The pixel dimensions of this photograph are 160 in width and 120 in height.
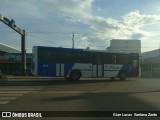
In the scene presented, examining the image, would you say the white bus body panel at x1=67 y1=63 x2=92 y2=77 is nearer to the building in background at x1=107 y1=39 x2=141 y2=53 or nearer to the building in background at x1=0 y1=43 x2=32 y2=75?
the building in background at x1=0 y1=43 x2=32 y2=75

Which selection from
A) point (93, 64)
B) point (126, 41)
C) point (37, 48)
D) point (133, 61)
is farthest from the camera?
point (126, 41)

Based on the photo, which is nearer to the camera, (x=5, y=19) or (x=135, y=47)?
(x=5, y=19)

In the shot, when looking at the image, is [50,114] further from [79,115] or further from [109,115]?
[109,115]

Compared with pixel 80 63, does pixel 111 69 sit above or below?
below

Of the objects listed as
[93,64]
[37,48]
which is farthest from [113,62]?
[37,48]

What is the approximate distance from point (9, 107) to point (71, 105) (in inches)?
101

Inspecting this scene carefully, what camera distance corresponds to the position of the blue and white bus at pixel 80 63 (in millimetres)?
33906

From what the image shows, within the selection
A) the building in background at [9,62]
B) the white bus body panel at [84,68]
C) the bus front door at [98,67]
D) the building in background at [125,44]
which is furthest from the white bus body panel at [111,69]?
the building in background at [125,44]

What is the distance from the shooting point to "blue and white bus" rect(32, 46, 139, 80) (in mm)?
33906

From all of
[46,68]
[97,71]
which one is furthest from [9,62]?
[46,68]

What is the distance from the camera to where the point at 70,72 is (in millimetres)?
34719

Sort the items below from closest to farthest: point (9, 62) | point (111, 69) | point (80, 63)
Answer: point (80, 63) → point (111, 69) → point (9, 62)

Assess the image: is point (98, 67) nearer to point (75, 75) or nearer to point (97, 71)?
point (97, 71)

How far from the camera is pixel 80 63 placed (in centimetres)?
3512
